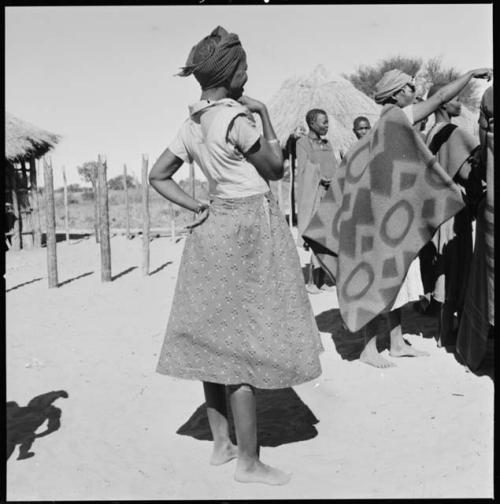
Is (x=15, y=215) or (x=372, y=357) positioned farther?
(x=15, y=215)

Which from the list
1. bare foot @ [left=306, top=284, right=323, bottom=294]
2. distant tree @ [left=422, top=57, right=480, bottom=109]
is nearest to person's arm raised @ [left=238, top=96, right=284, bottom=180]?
bare foot @ [left=306, top=284, right=323, bottom=294]

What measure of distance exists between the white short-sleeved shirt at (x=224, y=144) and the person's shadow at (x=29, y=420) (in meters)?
1.81

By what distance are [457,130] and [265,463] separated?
2737 mm

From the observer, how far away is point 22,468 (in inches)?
137

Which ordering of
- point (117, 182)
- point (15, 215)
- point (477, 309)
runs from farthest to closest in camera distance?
point (117, 182) < point (15, 215) < point (477, 309)

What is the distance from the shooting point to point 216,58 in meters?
3.01

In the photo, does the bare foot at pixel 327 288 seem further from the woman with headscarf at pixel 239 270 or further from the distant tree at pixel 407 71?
the distant tree at pixel 407 71

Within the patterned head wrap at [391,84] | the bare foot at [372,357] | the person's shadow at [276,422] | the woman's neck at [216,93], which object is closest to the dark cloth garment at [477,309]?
the bare foot at [372,357]

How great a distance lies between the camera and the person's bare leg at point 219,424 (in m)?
3.41

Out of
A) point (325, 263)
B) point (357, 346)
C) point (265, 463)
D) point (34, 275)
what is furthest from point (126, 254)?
point (265, 463)

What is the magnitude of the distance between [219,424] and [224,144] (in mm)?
1433

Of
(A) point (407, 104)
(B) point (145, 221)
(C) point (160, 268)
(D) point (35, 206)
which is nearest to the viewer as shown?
(A) point (407, 104)

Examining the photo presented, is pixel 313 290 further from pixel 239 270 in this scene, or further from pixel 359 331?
pixel 239 270

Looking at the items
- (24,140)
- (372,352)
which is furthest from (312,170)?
(24,140)
